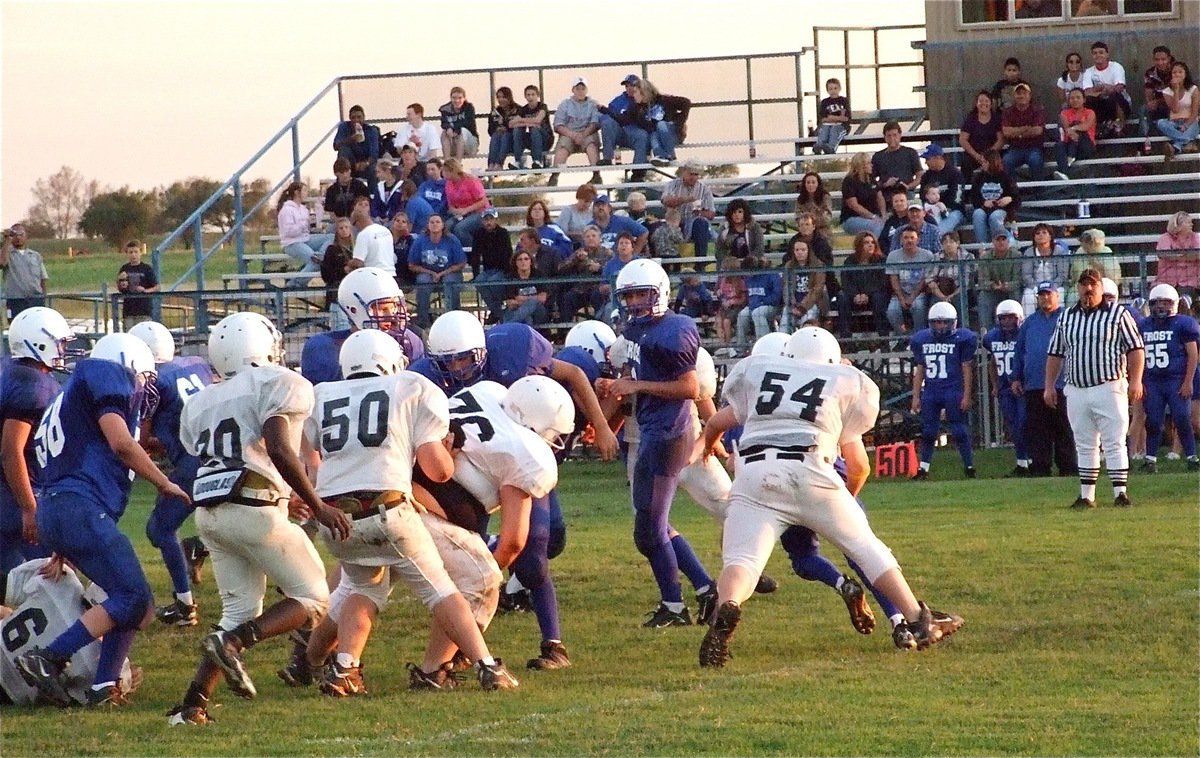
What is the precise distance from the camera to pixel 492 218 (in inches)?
666

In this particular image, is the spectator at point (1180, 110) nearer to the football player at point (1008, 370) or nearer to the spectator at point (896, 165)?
the spectator at point (896, 165)

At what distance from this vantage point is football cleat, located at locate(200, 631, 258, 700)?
6.74 metres

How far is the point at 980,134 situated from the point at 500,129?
5570 millimetres

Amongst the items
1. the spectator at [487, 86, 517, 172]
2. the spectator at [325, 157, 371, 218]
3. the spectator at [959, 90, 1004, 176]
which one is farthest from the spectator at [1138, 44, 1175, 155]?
the spectator at [325, 157, 371, 218]

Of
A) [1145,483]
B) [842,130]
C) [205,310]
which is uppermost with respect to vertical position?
[842,130]

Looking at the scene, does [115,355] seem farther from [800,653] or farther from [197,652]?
[800,653]

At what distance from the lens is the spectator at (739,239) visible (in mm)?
16578

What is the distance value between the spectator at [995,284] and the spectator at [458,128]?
24.3 feet

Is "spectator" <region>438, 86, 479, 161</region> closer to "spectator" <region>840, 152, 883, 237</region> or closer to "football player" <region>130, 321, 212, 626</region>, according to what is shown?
"spectator" <region>840, 152, 883, 237</region>

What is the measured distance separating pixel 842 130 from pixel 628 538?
10543mm

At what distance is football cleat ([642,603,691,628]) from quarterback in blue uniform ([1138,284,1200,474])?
6.63 metres

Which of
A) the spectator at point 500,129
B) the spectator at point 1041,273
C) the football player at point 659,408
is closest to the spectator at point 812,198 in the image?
the spectator at point 1041,273

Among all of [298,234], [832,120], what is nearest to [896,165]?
[832,120]

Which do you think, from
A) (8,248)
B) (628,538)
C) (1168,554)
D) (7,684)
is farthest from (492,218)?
(7,684)
